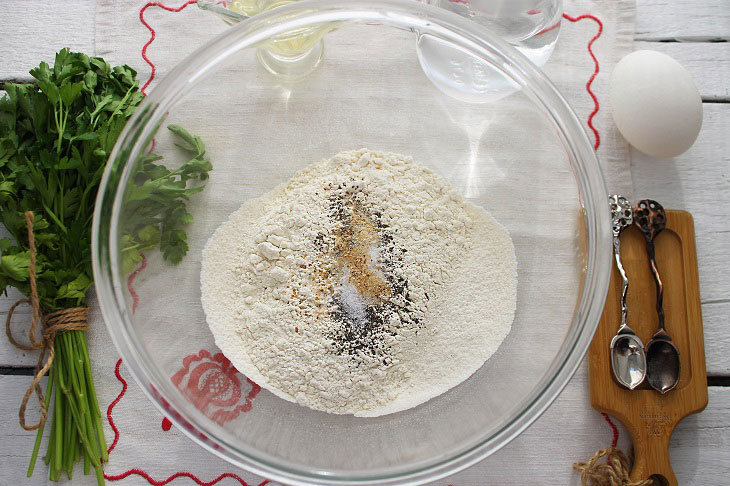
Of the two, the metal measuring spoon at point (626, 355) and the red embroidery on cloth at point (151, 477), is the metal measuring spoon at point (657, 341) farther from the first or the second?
the red embroidery on cloth at point (151, 477)

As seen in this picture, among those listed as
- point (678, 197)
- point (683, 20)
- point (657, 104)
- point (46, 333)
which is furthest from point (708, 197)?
point (46, 333)

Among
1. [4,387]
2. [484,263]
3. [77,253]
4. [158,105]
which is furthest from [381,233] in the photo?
[4,387]

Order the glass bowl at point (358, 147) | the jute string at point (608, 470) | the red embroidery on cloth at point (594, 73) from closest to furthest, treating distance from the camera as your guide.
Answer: the glass bowl at point (358, 147)
the jute string at point (608, 470)
the red embroidery on cloth at point (594, 73)

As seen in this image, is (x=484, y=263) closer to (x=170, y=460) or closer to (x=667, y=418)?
(x=667, y=418)

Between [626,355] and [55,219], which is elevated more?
[55,219]

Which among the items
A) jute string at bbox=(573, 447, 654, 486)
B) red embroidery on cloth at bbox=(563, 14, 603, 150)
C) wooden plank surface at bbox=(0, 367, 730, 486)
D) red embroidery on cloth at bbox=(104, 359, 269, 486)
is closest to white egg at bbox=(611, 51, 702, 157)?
red embroidery on cloth at bbox=(563, 14, 603, 150)

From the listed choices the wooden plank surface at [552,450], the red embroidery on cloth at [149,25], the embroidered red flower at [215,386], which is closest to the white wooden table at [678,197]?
the wooden plank surface at [552,450]

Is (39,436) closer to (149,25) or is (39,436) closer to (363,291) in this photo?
(363,291)
